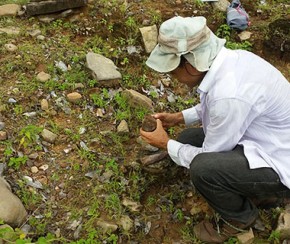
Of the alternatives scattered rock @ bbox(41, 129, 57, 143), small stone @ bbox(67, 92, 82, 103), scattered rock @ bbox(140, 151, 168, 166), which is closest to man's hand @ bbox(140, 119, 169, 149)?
scattered rock @ bbox(140, 151, 168, 166)

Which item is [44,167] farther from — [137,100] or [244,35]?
[244,35]

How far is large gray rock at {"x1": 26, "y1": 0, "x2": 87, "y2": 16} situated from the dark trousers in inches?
108

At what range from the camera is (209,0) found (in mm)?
5156

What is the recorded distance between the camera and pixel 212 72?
253 cm

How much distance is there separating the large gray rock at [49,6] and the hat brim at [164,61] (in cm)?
248

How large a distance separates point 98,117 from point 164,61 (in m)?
1.46

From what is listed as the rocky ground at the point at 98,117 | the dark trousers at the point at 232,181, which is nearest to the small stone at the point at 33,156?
the rocky ground at the point at 98,117

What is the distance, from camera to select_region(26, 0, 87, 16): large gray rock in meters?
4.72

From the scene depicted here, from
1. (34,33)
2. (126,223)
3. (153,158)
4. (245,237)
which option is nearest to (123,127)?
(153,158)

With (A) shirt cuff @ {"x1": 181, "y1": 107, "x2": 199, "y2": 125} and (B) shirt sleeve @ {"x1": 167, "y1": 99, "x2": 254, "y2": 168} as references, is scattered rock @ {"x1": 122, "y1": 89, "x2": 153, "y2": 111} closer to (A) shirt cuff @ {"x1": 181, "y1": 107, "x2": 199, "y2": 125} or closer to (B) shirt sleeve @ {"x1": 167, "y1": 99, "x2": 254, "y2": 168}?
(A) shirt cuff @ {"x1": 181, "y1": 107, "x2": 199, "y2": 125}

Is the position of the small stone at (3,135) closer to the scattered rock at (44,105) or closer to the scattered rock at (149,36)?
the scattered rock at (44,105)

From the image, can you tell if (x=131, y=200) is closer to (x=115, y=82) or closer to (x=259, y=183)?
(x=259, y=183)

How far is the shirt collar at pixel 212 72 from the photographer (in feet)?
8.27

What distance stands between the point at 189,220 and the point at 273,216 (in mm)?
610
